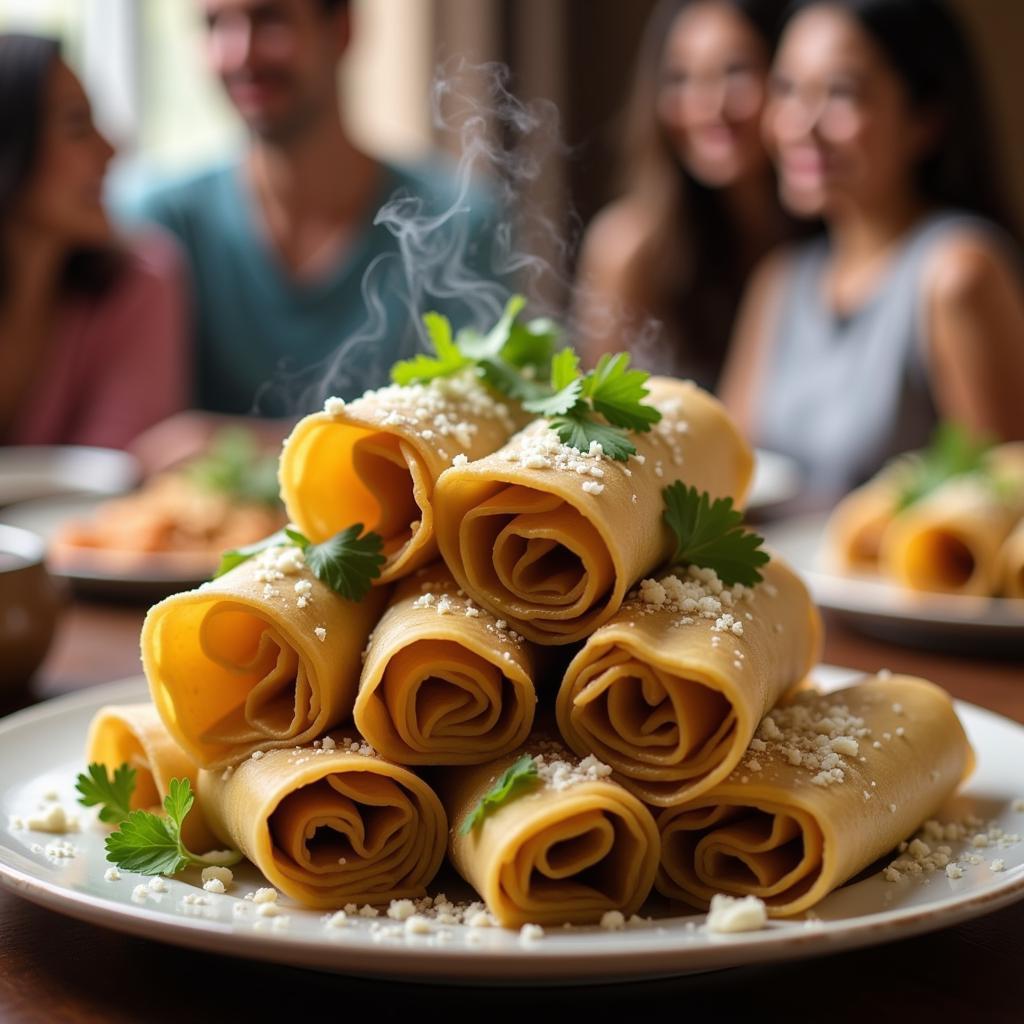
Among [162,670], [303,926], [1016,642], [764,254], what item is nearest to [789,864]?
[303,926]

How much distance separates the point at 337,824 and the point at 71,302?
10.4 feet

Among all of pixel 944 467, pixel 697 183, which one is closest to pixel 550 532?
pixel 944 467

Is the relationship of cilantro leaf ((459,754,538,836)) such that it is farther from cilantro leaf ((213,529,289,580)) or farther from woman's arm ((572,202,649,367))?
woman's arm ((572,202,649,367))

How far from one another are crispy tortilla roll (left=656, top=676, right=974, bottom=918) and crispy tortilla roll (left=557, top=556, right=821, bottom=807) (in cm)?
3

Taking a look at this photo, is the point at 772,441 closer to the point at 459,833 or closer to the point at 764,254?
the point at 764,254

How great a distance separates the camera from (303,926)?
85cm

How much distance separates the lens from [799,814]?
92 centimetres

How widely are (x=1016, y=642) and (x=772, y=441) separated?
7.02 feet

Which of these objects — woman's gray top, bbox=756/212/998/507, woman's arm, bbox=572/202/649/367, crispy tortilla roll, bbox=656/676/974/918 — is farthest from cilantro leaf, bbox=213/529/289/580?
woman's arm, bbox=572/202/649/367

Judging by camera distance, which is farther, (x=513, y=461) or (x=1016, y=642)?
(x=1016, y=642)

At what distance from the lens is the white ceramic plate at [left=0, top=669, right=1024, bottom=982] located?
77 centimetres

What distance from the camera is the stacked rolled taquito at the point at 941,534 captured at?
1897 mm

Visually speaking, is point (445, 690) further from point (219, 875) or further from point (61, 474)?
point (61, 474)

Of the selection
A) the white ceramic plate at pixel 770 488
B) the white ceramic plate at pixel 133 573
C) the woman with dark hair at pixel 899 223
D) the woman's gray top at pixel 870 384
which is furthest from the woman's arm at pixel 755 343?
the white ceramic plate at pixel 133 573
